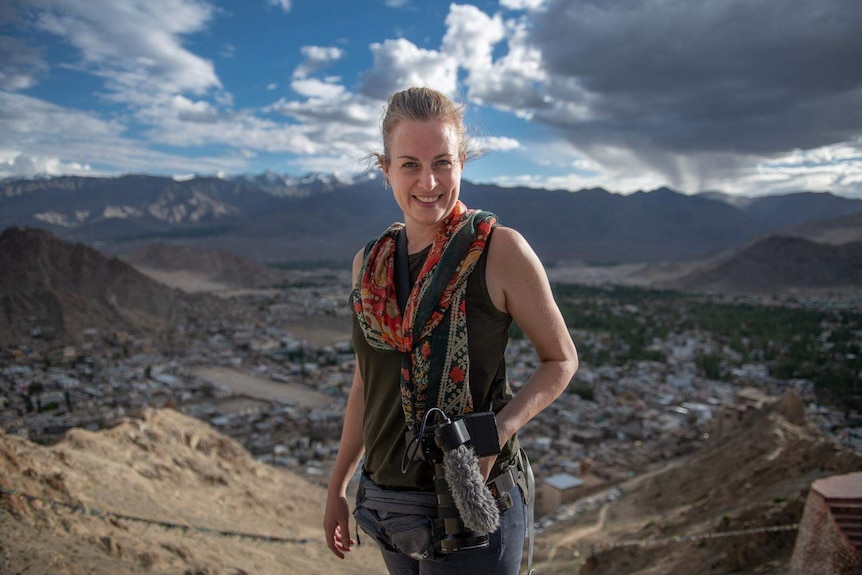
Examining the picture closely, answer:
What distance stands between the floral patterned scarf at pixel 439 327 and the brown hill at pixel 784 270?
63.6 m

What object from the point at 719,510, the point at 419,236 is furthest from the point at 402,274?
the point at 719,510

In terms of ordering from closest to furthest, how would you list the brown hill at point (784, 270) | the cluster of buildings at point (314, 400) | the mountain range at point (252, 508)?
the mountain range at point (252, 508) < the cluster of buildings at point (314, 400) < the brown hill at point (784, 270)

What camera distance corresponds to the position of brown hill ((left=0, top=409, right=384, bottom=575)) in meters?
5.12

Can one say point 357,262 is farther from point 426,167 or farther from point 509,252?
point 509,252

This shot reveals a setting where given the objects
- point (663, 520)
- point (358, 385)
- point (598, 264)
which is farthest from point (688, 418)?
point (598, 264)

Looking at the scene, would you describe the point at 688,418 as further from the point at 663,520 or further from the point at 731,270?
the point at 731,270

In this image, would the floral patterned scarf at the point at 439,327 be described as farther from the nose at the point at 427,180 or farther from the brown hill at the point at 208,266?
the brown hill at the point at 208,266

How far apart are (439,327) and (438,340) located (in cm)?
3

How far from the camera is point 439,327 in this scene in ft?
4.60

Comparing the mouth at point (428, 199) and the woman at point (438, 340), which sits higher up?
the mouth at point (428, 199)

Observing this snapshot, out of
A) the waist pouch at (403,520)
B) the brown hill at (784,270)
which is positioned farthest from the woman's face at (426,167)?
the brown hill at (784,270)

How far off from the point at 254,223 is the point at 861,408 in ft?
433

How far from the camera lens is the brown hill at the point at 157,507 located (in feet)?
16.8

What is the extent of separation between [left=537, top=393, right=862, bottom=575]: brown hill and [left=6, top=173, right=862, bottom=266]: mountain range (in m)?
85.7
